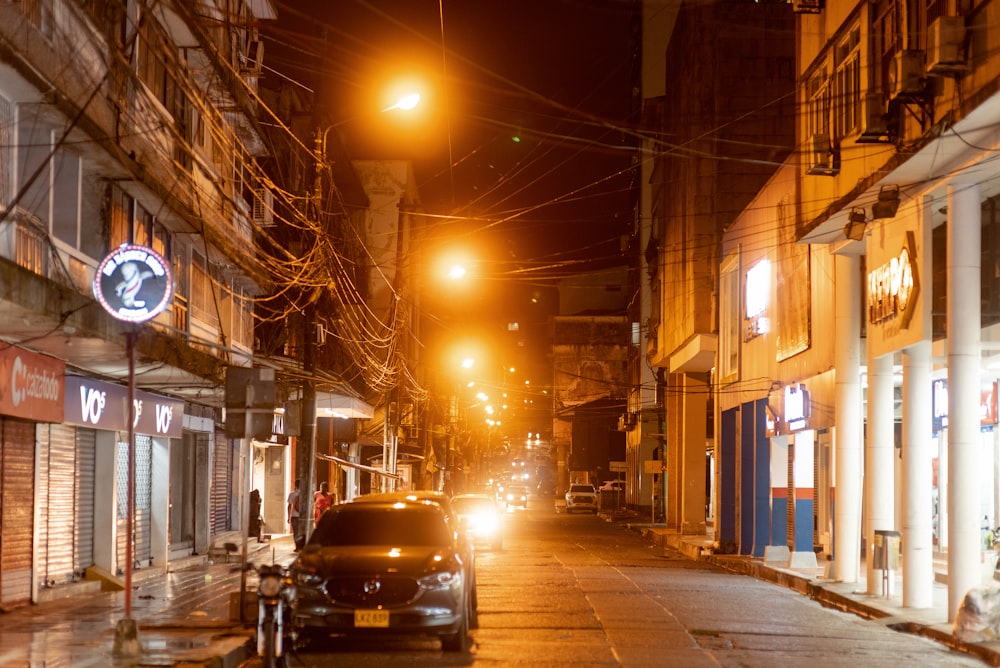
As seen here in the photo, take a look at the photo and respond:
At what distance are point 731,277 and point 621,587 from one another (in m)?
17.3

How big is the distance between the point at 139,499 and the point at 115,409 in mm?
3332

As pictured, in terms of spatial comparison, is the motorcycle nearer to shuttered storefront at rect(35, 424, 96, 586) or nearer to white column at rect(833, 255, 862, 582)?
shuttered storefront at rect(35, 424, 96, 586)

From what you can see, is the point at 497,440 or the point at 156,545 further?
the point at 497,440

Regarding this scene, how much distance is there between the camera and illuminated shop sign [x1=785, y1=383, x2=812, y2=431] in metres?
25.8

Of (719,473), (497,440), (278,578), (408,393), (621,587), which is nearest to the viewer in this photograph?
(278,578)

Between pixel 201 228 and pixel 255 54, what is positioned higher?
pixel 255 54

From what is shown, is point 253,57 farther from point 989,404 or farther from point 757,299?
point 989,404

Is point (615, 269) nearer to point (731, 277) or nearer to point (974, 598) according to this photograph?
point (731, 277)

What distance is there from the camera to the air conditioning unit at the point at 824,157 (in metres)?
21.6

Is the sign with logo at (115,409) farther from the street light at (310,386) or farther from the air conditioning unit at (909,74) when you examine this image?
the air conditioning unit at (909,74)

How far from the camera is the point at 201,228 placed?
22.3m

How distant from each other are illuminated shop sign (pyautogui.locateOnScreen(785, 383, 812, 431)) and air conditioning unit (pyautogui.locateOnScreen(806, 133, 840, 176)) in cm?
593

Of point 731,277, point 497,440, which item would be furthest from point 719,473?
point 497,440

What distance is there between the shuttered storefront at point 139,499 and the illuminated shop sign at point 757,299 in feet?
52.1
